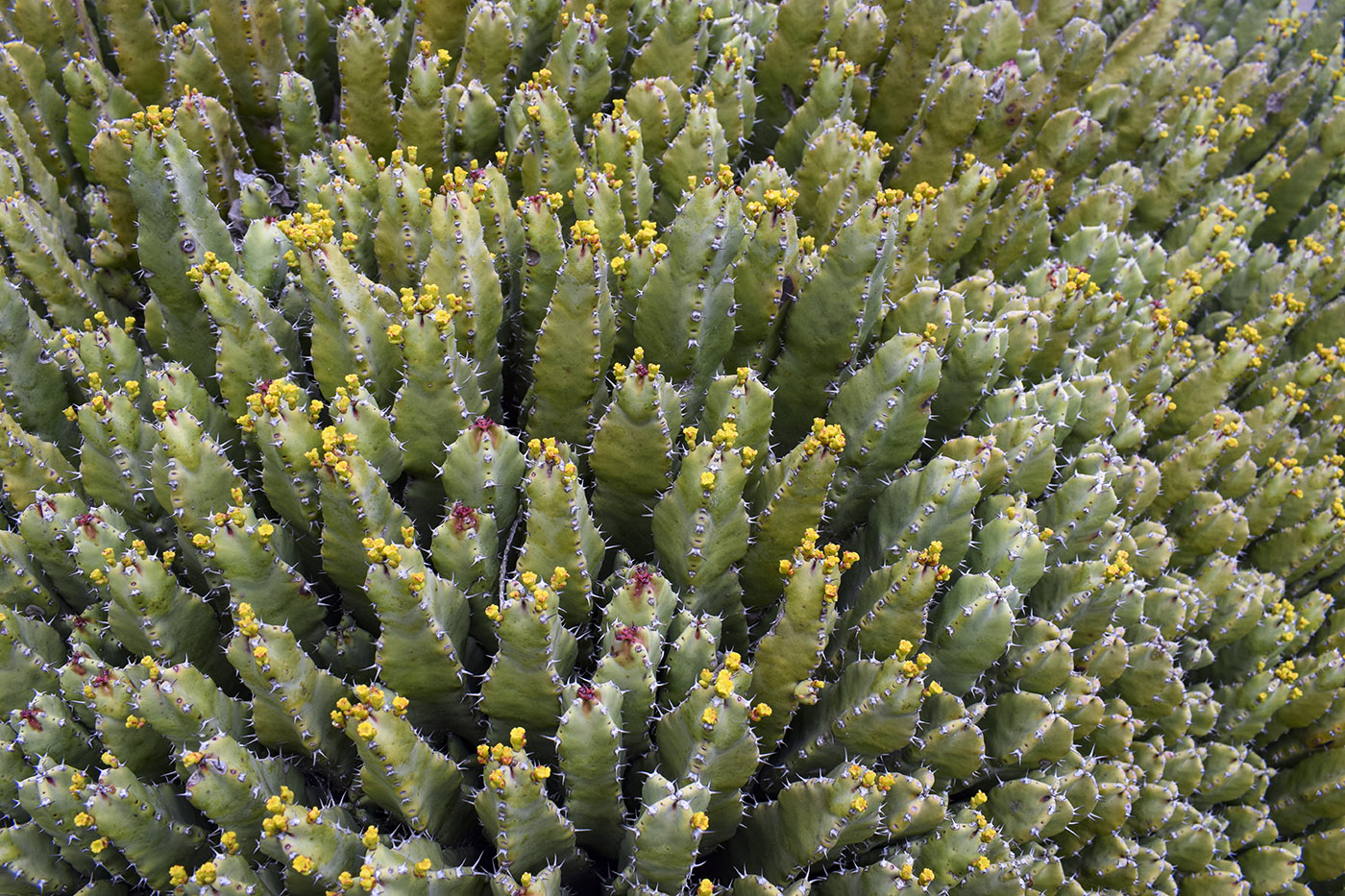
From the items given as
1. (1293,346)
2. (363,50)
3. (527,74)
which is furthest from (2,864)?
(1293,346)

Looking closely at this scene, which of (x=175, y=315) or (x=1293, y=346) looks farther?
(x=1293, y=346)

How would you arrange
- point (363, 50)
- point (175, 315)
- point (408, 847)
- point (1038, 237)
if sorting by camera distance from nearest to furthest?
point (408, 847) → point (175, 315) → point (363, 50) → point (1038, 237)

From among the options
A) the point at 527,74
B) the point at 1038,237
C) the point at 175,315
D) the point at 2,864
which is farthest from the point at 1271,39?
the point at 2,864

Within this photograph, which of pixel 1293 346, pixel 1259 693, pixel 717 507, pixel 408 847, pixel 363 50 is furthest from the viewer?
pixel 1293 346

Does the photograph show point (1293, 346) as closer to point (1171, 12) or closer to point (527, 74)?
point (1171, 12)

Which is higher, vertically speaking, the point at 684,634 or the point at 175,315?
the point at 175,315

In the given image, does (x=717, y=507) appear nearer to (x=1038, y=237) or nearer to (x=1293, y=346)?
(x=1038, y=237)

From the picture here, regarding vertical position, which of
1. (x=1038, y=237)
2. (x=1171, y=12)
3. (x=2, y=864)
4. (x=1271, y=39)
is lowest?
(x=2, y=864)
